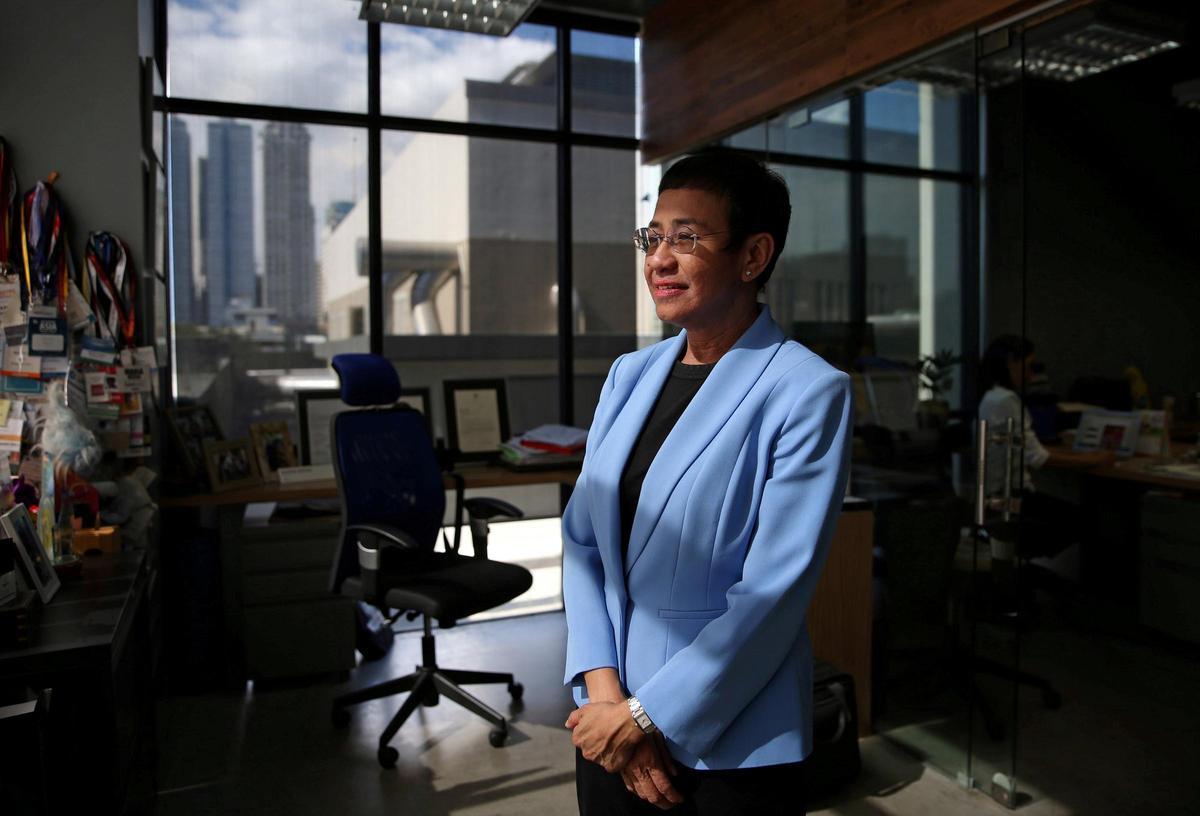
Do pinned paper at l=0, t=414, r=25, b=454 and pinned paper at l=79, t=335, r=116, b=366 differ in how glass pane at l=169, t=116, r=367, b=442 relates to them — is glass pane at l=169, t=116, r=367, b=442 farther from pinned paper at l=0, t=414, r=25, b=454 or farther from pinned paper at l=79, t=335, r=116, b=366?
pinned paper at l=0, t=414, r=25, b=454

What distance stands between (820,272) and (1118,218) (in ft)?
4.45

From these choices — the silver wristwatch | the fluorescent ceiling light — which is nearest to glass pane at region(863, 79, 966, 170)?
the fluorescent ceiling light

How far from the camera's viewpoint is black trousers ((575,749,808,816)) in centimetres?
127

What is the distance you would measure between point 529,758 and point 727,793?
7.08 ft

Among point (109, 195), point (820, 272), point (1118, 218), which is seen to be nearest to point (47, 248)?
point (109, 195)

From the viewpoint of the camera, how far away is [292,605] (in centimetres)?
388

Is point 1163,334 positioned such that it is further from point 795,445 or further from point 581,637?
point 581,637

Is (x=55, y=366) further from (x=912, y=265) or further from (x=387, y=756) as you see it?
(x=912, y=265)

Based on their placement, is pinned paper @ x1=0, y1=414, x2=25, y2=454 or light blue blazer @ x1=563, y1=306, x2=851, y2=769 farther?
pinned paper @ x1=0, y1=414, x2=25, y2=454

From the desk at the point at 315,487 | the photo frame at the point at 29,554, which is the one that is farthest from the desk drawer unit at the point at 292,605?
the photo frame at the point at 29,554

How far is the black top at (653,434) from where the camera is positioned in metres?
1.38

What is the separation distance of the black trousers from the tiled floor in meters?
1.66

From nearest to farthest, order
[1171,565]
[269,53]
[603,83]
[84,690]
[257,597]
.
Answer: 1. [84,690]
2. [1171,565]
3. [257,597]
4. [269,53]
5. [603,83]

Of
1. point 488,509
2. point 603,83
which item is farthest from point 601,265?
point 488,509
